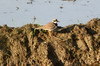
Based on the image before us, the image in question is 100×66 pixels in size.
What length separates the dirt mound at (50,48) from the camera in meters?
11.2

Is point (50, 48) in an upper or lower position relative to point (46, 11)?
upper

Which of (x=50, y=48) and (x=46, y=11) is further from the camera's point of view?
(x=46, y=11)

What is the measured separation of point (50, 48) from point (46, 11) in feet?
28.6

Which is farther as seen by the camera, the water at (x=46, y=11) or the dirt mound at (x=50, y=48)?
the water at (x=46, y=11)

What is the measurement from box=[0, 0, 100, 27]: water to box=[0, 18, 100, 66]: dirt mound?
5.31 m

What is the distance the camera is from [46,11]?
19.9 metres

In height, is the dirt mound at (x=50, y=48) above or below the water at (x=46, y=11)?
above

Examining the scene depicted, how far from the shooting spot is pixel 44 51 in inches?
440

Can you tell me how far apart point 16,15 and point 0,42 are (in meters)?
8.03

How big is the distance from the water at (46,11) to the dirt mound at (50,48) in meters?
5.31

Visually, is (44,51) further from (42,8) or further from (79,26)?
(42,8)

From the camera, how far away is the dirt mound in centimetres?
1120

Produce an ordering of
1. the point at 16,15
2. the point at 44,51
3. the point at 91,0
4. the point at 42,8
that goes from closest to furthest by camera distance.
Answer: the point at 44,51
the point at 16,15
the point at 42,8
the point at 91,0

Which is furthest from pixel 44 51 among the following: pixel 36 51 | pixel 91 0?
pixel 91 0
